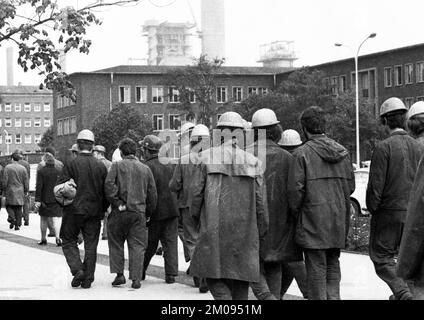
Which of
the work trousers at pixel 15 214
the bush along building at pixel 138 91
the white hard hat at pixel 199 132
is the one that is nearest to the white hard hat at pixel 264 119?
the white hard hat at pixel 199 132

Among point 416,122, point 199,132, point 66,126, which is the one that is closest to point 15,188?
point 199,132

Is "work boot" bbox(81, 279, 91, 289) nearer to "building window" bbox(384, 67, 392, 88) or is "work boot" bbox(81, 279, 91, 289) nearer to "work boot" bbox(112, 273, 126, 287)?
"work boot" bbox(112, 273, 126, 287)

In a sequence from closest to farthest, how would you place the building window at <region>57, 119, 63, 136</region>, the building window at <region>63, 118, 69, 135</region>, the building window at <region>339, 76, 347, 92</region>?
1. the building window at <region>339, 76, 347, 92</region>
2. the building window at <region>63, 118, 69, 135</region>
3. the building window at <region>57, 119, 63, 136</region>

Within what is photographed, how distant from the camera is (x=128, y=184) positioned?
12.3 m

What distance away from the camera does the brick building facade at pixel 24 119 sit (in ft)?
580

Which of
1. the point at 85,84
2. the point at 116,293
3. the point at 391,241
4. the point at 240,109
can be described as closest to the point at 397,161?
the point at 391,241

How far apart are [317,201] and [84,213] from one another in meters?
4.08

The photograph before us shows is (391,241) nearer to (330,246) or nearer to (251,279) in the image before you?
(330,246)

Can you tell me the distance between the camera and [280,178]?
9.64 m

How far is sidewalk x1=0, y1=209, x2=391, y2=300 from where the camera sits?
11398 mm

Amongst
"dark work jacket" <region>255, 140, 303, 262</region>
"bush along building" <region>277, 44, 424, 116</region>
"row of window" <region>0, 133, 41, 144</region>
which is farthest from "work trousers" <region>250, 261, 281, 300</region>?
"row of window" <region>0, 133, 41, 144</region>

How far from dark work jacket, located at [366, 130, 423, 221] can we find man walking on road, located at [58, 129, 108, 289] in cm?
416

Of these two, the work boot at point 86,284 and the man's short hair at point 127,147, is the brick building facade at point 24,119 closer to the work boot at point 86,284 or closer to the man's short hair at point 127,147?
the man's short hair at point 127,147

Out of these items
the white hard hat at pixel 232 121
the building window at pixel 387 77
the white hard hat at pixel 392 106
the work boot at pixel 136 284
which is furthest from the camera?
the building window at pixel 387 77
